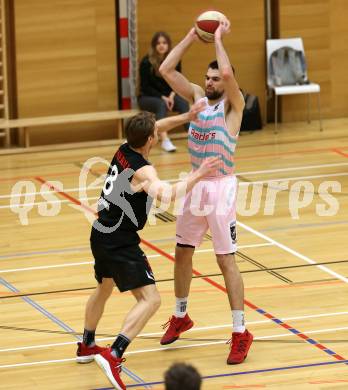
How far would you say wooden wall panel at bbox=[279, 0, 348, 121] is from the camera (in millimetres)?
18312

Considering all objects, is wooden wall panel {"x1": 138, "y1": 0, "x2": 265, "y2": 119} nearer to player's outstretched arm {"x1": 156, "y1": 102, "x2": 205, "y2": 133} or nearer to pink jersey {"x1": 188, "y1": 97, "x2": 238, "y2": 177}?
pink jersey {"x1": 188, "y1": 97, "x2": 238, "y2": 177}

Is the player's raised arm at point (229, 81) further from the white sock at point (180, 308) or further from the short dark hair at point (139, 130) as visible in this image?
the white sock at point (180, 308)

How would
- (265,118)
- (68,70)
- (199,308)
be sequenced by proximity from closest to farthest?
(199,308), (68,70), (265,118)

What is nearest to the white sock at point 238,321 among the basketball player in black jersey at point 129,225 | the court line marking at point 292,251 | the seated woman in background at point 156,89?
the basketball player in black jersey at point 129,225

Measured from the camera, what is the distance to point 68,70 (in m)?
17.2

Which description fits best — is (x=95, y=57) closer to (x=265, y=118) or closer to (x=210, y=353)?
(x=265, y=118)

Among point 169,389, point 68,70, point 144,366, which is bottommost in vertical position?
point 144,366

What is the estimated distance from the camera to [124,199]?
743 cm

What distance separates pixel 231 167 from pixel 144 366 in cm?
164

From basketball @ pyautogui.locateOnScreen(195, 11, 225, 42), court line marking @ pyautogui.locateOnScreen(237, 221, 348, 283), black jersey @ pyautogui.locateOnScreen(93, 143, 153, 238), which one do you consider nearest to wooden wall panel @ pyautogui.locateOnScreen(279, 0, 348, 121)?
court line marking @ pyautogui.locateOnScreen(237, 221, 348, 283)

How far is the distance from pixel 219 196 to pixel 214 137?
0.45 meters

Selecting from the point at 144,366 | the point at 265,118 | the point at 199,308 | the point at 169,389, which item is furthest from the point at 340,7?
the point at 169,389

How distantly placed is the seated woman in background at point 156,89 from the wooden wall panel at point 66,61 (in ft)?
2.76

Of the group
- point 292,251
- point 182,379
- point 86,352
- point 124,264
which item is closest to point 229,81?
point 124,264
